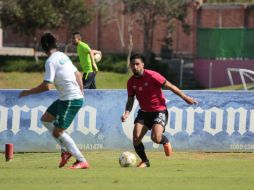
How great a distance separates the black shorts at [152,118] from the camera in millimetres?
14633

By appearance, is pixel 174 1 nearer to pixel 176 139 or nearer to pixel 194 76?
pixel 194 76

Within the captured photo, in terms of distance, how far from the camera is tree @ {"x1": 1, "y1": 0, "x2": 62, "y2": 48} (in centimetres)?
5122

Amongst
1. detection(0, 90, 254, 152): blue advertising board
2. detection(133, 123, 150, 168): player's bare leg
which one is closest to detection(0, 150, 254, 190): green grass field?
detection(133, 123, 150, 168): player's bare leg

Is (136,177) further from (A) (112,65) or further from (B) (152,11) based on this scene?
(B) (152,11)

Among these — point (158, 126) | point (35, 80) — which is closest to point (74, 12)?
point (35, 80)

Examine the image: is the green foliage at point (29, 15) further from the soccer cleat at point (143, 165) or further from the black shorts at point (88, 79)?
the soccer cleat at point (143, 165)

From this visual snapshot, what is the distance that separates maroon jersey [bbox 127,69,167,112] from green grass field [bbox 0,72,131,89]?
3163cm

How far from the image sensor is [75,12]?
174 feet

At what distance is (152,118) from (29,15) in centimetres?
3731

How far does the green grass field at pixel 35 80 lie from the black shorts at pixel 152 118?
3157 centimetres

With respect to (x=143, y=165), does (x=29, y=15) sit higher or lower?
lower

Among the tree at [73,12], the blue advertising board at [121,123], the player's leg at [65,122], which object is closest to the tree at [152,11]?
the tree at [73,12]

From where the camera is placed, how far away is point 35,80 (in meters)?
47.8

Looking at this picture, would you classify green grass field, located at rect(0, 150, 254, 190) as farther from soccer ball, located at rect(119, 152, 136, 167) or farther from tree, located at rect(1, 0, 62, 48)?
tree, located at rect(1, 0, 62, 48)
